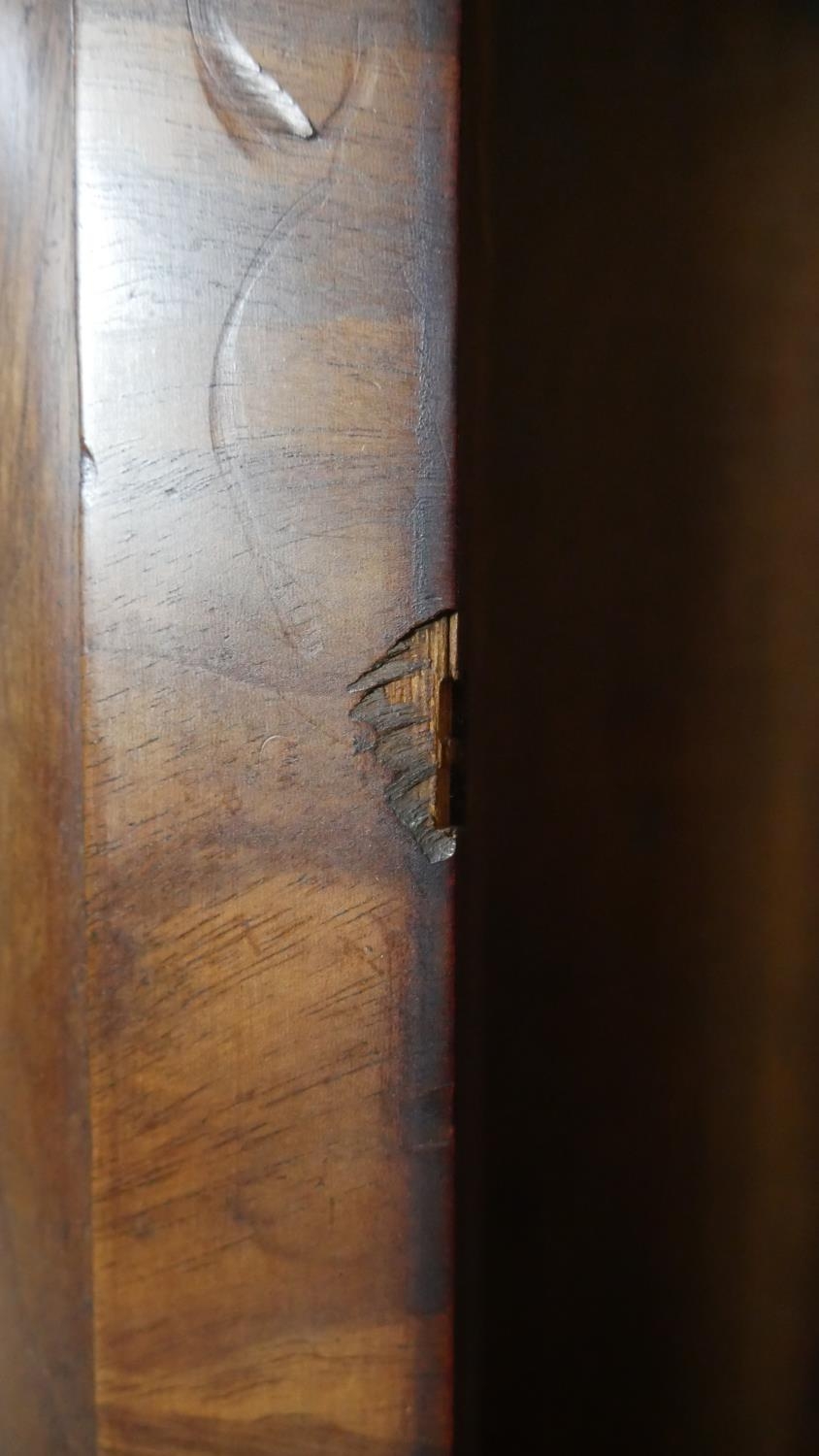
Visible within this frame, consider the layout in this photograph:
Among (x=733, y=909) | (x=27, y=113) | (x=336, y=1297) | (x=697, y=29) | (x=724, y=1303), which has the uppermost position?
(x=697, y=29)

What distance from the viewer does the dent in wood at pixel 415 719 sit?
1.30 ft

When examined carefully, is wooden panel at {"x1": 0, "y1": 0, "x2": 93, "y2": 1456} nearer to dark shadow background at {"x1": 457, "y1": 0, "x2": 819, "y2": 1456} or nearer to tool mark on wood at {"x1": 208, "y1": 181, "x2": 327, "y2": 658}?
tool mark on wood at {"x1": 208, "y1": 181, "x2": 327, "y2": 658}

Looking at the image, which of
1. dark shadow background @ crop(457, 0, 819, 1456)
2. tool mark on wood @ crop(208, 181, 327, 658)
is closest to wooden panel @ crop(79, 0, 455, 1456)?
tool mark on wood @ crop(208, 181, 327, 658)

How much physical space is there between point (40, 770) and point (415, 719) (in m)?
0.16

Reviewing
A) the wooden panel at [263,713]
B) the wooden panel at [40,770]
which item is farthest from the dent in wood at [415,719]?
the wooden panel at [40,770]

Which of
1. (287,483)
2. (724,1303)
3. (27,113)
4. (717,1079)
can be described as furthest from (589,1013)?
(27,113)

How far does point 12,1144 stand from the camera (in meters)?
0.46

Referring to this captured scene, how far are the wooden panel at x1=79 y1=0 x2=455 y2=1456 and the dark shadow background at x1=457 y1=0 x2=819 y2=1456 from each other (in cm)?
15

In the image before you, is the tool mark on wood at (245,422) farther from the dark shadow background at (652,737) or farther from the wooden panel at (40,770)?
the dark shadow background at (652,737)

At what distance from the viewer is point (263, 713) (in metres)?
0.40

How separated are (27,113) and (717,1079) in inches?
24.3

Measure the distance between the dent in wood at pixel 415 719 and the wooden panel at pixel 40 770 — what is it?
0.12 meters

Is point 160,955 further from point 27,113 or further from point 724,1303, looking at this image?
point 724,1303

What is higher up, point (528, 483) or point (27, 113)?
point (27, 113)
